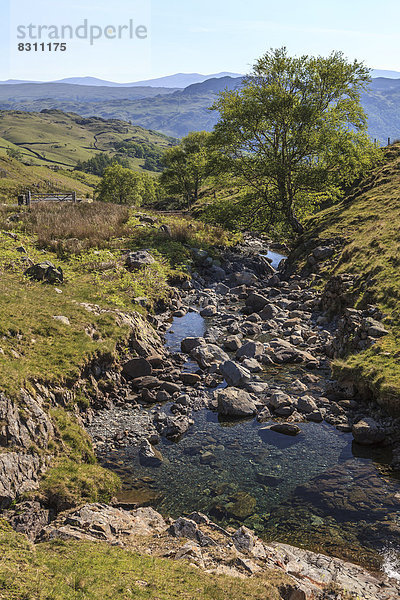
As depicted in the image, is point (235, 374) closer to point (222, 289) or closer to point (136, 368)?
point (136, 368)

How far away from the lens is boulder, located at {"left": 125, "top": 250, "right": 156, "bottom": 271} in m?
28.8

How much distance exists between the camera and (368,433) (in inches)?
530

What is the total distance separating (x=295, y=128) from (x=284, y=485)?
32945mm

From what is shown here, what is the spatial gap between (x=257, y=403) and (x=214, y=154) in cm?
2857

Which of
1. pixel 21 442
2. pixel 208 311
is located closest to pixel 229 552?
pixel 21 442

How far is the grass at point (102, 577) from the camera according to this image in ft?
19.7

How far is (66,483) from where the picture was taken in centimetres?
1036

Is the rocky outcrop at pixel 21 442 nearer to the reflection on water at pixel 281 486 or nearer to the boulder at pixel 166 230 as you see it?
the reflection on water at pixel 281 486

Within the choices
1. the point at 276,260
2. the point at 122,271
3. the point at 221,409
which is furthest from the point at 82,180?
the point at 221,409

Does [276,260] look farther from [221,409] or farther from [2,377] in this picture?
[2,377]

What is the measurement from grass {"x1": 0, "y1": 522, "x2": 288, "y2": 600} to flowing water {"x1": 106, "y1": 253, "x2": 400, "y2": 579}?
2.72 m

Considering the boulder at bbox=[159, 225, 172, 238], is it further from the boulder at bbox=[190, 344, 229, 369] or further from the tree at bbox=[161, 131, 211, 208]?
the tree at bbox=[161, 131, 211, 208]

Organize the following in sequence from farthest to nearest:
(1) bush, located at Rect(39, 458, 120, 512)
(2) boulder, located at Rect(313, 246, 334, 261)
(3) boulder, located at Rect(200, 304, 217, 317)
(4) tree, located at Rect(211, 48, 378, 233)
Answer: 1. (4) tree, located at Rect(211, 48, 378, 233)
2. (2) boulder, located at Rect(313, 246, 334, 261)
3. (3) boulder, located at Rect(200, 304, 217, 317)
4. (1) bush, located at Rect(39, 458, 120, 512)

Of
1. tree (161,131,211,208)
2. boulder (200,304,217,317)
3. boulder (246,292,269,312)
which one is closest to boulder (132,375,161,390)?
boulder (200,304,217,317)
